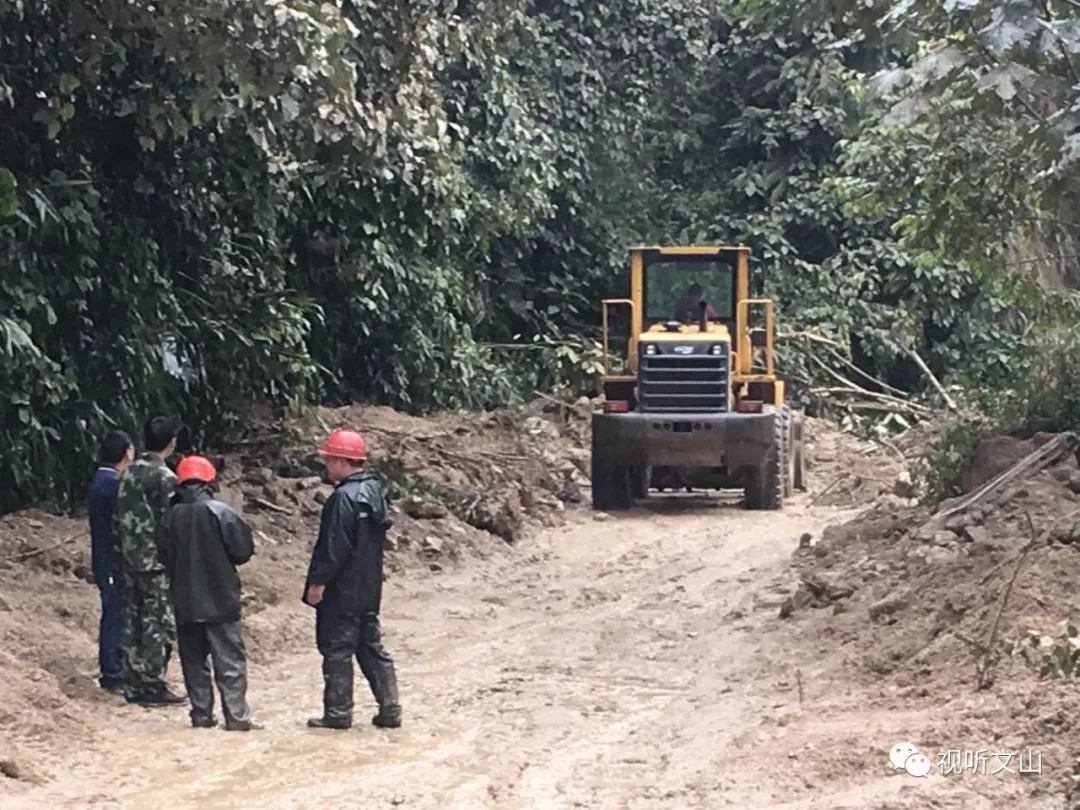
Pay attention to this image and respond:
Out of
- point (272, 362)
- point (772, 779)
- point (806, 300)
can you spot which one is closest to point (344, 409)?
point (272, 362)

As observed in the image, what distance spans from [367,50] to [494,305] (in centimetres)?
1366

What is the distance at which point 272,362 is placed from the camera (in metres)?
16.5

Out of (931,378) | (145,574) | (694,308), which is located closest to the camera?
(145,574)

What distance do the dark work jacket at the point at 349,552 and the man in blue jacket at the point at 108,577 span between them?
1466 millimetres

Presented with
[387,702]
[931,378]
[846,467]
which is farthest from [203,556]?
[931,378]

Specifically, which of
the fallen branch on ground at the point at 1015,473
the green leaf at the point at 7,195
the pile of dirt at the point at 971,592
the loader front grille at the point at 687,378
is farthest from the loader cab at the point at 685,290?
the green leaf at the point at 7,195

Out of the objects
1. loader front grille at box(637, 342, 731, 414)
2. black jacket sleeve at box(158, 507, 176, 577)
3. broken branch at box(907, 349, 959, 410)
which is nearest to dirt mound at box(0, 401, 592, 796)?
black jacket sleeve at box(158, 507, 176, 577)

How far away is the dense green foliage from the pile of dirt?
6.67 feet

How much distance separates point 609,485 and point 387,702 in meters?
10.0

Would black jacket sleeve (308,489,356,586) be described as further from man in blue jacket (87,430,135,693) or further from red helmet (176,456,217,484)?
man in blue jacket (87,430,135,693)

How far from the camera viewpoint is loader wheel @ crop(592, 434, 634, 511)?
1827 cm

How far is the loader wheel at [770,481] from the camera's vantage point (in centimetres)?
1806

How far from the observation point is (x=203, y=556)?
8.52 m

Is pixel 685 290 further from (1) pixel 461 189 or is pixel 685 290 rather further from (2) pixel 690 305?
(1) pixel 461 189
